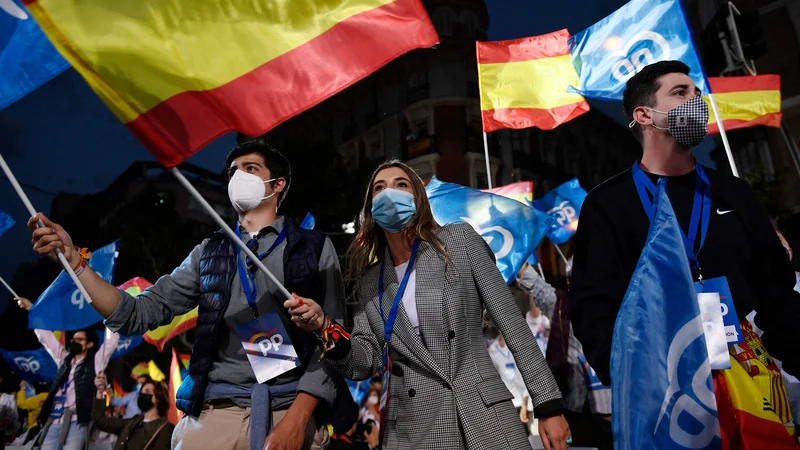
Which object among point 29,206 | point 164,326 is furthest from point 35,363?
point 29,206

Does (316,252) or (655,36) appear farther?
(655,36)

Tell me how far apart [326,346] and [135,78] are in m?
1.25

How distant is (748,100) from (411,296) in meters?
6.58

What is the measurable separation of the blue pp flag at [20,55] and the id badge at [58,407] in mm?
5659

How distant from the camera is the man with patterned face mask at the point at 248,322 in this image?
8.25ft

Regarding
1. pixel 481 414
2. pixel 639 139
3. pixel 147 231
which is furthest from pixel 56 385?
pixel 147 231

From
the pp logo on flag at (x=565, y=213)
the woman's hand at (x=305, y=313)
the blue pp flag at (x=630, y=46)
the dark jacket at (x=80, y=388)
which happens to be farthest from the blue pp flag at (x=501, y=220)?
the dark jacket at (x=80, y=388)

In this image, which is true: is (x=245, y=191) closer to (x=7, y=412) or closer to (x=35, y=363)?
(x=7, y=412)

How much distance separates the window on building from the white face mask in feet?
108

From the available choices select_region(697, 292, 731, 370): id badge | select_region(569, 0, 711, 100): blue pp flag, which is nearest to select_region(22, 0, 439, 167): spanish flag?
select_region(697, 292, 731, 370): id badge

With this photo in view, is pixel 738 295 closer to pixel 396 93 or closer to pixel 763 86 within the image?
pixel 763 86

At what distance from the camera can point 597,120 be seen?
41219 mm

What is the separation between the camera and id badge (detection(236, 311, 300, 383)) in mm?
2582

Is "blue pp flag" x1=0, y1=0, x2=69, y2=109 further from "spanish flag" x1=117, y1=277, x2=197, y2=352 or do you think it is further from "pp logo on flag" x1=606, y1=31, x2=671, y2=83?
"spanish flag" x1=117, y1=277, x2=197, y2=352
